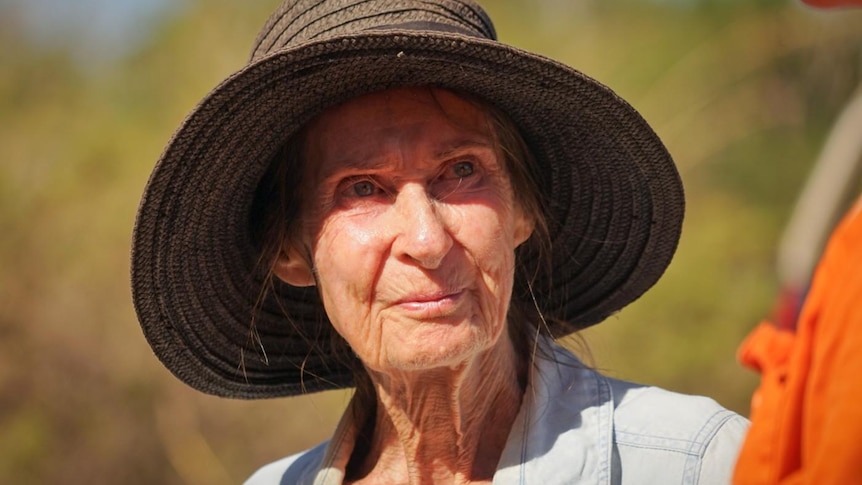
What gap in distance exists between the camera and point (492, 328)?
7.90ft

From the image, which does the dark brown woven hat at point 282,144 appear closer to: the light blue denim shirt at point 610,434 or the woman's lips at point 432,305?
the light blue denim shirt at point 610,434

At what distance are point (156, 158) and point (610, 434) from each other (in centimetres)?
443

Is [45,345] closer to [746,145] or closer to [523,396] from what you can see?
[523,396]

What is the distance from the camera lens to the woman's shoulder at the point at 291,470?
2.86 metres

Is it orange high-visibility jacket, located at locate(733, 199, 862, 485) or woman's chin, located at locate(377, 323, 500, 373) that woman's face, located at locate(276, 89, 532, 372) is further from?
orange high-visibility jacket, located at locate(733, 199, 862, 485)

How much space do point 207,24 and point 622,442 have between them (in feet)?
16.0

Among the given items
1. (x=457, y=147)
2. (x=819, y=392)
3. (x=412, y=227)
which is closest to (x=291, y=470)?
(x=412, y=227)

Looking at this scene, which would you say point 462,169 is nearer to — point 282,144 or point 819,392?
point 282,144

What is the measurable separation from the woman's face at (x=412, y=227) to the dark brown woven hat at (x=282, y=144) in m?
0.07

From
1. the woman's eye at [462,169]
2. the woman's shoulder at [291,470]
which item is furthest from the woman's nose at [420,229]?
the woman's shoulder at [291,470]

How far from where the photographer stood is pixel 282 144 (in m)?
2.58

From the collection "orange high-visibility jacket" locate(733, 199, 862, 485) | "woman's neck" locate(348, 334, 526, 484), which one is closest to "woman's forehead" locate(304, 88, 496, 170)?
"woman's neck" locate(348, 334, 526, 484)

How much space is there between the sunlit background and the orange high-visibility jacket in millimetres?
4321

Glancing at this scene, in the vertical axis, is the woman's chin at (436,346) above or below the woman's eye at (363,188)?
below
